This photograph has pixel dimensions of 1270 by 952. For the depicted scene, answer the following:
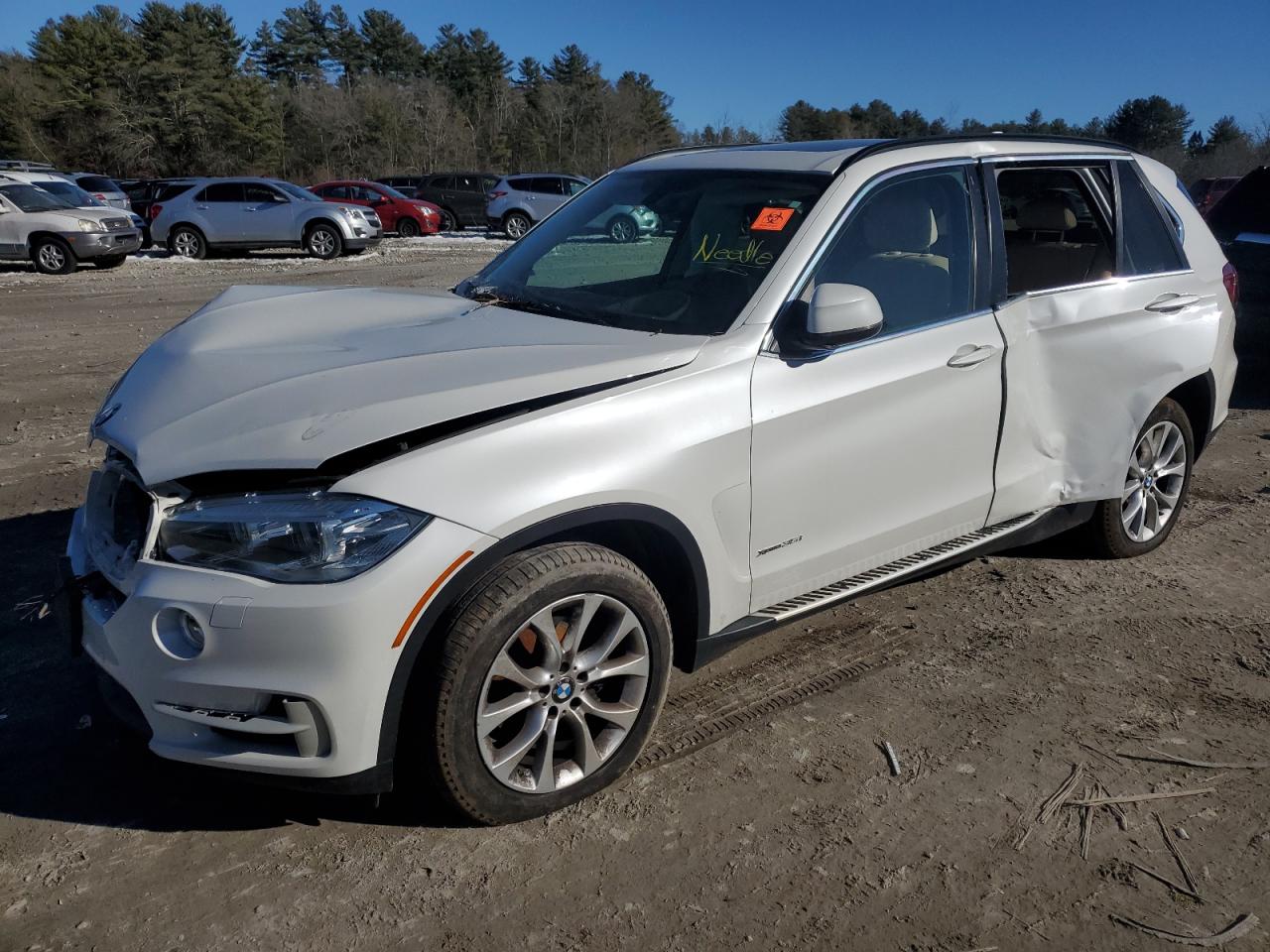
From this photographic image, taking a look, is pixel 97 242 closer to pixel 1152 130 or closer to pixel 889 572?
pixel 889 572

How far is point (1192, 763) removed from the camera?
321 centimetres

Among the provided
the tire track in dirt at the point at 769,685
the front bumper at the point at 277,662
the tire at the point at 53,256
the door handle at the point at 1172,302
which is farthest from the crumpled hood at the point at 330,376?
the tire at the point at 53,256

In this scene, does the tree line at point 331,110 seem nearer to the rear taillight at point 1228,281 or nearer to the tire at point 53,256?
the tire at point 53,256

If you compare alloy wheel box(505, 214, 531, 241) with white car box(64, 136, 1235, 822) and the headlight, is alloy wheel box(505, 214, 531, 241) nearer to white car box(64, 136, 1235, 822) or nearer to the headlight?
white car box(64, 136, 1235, 822)

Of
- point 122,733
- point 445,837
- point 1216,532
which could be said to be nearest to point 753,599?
point 445,837

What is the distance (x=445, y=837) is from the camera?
284 cm

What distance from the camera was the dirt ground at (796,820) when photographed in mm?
2521

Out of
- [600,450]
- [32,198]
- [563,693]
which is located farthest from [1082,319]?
[32,198]

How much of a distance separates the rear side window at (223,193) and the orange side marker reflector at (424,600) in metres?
21.6

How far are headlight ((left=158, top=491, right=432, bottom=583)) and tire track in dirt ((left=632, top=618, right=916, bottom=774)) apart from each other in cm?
120

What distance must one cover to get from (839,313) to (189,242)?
2183 cm

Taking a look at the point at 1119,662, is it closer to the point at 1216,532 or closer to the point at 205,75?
the point at 1216,532

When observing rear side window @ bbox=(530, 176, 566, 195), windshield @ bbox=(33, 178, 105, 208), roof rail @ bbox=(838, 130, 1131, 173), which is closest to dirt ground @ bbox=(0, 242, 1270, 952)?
roof rail @ bbox=(838, 130, 1131, 173)

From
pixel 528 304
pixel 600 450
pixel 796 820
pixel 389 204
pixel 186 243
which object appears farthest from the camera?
pixel 389 204
